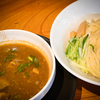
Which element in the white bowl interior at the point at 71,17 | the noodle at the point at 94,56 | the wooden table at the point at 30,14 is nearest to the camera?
the noodle at the point at 94,56

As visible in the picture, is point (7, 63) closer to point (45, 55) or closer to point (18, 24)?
point (45, 55)

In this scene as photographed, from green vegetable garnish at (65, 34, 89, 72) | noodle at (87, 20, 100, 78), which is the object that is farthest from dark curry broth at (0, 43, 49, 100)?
noodle at (87, 20, 100, 78)

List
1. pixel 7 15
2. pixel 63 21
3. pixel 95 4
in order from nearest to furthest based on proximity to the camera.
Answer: pixel 63 21 → pixel 95 4 → pixel 7 15

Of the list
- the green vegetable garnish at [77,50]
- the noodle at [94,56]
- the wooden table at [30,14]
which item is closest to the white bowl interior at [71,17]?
the green vegetable garnish at [77,50]

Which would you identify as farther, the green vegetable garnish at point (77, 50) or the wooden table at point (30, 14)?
the wooden table at point (30, 14)

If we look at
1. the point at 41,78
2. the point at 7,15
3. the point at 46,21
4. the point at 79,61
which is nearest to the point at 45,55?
the point at 41,78

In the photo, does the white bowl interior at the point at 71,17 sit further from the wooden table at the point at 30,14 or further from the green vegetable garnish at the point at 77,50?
the wooden table at the point at 30,14

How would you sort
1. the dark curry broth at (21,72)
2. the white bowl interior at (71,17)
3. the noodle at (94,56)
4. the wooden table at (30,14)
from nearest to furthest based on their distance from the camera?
the dark curry broth at (21,72)
the noodle at (94,56)
the white bowl interior at (71,17)
the wooden table at (30,14)
